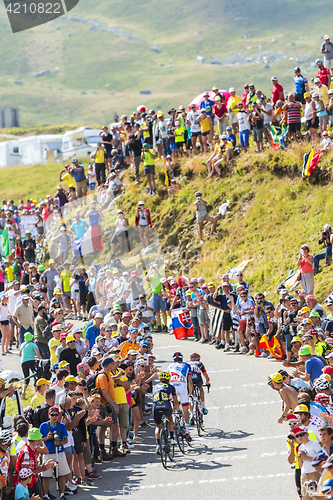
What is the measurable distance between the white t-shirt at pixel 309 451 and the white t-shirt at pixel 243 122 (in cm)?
1698

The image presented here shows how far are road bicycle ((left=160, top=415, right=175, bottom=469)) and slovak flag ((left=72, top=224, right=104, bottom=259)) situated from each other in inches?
688

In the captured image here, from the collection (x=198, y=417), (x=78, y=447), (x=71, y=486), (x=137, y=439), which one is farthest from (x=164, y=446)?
(x=137, y=439)

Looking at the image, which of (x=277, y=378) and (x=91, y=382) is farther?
(x=91, y=382)

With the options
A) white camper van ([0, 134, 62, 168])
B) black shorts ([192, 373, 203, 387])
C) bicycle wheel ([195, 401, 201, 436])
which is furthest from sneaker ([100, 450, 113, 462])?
white camper van ([0, 134, 62, 168])

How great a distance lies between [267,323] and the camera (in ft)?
54.1

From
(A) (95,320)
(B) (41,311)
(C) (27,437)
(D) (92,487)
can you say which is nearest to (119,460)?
(D) (92,487)

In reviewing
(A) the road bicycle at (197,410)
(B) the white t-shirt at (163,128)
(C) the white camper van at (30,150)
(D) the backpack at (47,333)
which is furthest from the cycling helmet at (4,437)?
(C) the white camper van at (30,150)

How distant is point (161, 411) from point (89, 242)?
57.9 feet

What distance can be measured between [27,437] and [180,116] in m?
19.0

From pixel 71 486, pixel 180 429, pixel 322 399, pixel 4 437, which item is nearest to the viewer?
pixel 4 437

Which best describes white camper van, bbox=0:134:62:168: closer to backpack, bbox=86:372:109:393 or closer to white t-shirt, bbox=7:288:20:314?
white t-shirt, bbox=7:288:20:314

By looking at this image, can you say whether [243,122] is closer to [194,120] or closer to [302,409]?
[194,120]

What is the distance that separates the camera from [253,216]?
24125 millimetres

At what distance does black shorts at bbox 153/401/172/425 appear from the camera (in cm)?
1081
